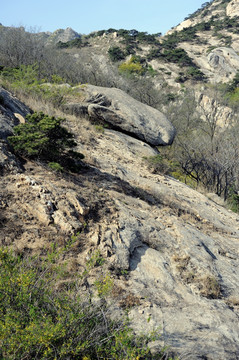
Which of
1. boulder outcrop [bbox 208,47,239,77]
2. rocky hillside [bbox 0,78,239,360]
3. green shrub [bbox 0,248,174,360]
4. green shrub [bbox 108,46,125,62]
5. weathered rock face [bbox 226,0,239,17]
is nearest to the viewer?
green shrub [bbox 0,248,174,360]

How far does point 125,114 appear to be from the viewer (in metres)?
12.2

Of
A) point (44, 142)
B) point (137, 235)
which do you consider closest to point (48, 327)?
point (137, 235)

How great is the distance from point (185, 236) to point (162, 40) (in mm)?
57755

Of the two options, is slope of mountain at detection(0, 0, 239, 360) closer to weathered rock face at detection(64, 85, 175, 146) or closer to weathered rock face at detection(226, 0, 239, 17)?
weathered rock face at detection(64, 85, 175, 146)

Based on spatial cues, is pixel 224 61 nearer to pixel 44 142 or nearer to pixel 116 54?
pixel 116 54

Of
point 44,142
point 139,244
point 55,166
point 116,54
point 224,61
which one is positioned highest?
point 224,61

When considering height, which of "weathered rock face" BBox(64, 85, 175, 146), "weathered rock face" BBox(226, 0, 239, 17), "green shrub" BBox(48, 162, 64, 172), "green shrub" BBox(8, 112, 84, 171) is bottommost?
"green shrub" BBox(48, 162, 64, 172)

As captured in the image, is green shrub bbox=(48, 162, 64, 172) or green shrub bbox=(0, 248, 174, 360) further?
green shrub bbox=(48, 162, 64, 172)

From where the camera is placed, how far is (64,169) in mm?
5562

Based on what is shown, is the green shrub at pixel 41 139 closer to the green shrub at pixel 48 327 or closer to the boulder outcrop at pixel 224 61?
the green shrub at pixel 48 327

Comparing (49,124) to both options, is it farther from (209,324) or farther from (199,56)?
(199,56)

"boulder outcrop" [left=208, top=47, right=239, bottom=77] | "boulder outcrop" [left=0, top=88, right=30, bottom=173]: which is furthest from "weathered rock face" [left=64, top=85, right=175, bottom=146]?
"boulder outcrop" [left=208, top=47, right=239, bottom=77]

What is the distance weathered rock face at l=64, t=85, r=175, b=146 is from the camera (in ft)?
38.7

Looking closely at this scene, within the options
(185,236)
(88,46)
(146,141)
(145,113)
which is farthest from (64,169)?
(88,46)
